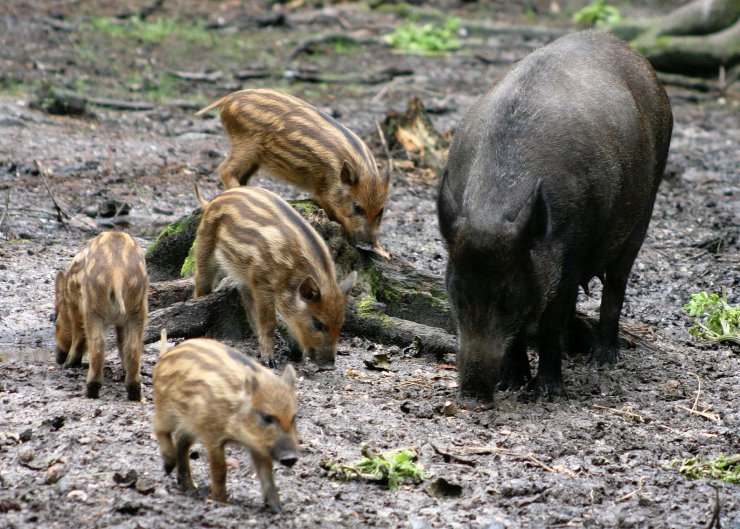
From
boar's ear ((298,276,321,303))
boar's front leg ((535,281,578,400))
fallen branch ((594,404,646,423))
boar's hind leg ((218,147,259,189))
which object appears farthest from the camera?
boar's hind leg ((218,147,259,189))

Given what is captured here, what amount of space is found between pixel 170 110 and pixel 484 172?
774 centimetres

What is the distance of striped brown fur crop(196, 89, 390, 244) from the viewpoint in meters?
6.91

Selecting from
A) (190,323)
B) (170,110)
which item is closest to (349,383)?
(190,323)

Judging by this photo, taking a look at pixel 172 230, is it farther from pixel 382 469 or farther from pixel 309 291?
pixel 382 469

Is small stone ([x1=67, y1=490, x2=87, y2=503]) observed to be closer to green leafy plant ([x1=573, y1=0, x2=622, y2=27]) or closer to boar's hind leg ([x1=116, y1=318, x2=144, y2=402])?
boar's hind leg ([x1=116, y1=318, x2=144, y2=402])

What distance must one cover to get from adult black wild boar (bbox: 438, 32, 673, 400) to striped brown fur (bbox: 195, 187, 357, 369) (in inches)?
28.0

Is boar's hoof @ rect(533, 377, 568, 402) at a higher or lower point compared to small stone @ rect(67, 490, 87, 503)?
lower

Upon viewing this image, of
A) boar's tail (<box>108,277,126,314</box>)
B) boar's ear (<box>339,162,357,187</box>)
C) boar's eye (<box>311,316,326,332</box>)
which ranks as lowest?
boar's eye (<box>311,316,326,332</box>)

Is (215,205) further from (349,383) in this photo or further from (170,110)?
(170,110)

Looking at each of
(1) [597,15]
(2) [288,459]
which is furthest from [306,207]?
(1) [597,15]

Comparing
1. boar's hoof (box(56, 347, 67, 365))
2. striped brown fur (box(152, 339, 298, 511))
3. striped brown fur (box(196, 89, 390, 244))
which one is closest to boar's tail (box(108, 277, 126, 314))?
boar's hoof (box(56, 347, 67, 365))

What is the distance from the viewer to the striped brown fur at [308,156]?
691 cm

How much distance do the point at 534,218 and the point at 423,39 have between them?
12.5m

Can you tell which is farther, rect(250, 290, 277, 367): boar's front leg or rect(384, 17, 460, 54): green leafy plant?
rect(384, 17, 460, 54): green leafy plant
